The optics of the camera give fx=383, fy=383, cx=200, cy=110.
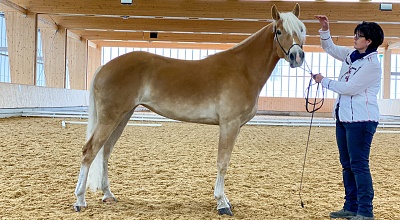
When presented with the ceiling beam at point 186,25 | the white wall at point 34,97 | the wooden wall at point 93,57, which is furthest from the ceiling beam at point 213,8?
the wooden wall at point 93,57

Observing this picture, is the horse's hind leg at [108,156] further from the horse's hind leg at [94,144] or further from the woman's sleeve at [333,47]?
the woman's sleeve at [333,47]

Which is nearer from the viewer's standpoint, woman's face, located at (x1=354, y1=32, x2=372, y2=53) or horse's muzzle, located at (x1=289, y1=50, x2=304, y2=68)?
woman's face, located at (x1=354, y1=32, x2=372, y2=53)

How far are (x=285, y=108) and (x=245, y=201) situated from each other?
86.0ft

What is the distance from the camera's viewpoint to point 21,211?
10.7ft

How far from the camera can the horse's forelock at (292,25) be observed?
135 inches

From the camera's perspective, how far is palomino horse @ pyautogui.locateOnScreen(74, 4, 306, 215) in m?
3.54

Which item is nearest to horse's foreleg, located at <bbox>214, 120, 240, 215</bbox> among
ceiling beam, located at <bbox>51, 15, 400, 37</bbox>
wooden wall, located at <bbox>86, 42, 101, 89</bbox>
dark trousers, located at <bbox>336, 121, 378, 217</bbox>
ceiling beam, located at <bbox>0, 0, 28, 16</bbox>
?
dark trousers, located at <bbox>336, 121, 378, 217</bbox>

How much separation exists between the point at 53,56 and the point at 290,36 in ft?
60.4

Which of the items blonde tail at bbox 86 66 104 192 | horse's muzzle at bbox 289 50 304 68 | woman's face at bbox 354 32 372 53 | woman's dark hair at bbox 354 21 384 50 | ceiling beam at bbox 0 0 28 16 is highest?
ceiling beam at bbox 0 0 28 16

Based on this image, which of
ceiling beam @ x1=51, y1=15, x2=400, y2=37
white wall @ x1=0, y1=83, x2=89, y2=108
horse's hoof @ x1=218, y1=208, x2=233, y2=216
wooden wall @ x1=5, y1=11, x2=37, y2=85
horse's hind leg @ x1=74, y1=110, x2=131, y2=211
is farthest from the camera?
ceiling beam @ x1=51, y1=15, x2=400, y2=37

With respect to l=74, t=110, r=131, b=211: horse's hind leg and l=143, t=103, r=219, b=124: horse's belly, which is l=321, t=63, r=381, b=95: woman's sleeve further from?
l=74, t=110, r=131, b=211: horse's hind leg

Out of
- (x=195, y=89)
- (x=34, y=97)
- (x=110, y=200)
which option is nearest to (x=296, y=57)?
(x=195, y=89)

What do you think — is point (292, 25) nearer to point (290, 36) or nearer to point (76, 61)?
point (290, 36)

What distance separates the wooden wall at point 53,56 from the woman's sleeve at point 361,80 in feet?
61.4
